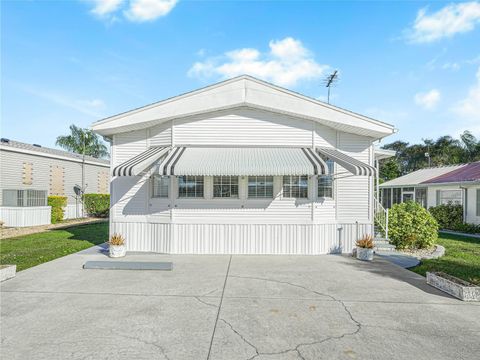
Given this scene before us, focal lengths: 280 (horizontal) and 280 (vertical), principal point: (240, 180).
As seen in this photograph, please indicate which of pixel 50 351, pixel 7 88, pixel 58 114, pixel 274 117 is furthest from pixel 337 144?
pixel 58 114

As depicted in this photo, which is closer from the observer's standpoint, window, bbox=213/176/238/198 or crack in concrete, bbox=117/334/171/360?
crack in concrete, bbox=117/334/171/360

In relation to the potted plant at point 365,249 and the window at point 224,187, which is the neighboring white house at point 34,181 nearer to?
the window at point 224,187

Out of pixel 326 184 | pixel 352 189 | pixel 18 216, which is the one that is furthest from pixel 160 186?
pixel 18 216

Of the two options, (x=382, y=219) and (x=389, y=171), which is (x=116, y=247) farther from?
(x=389, y=171)

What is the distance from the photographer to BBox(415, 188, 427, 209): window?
2477cm

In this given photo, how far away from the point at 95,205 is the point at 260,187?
21.5 metres

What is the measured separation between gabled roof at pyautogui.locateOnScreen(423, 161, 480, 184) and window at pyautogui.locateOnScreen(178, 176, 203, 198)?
18.8 m

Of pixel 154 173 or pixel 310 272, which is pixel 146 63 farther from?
pixel 310 272

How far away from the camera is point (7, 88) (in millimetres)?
13734

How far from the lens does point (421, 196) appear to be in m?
25.4

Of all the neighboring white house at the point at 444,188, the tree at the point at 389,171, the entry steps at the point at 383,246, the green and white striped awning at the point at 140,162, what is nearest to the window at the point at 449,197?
the neighboring white house at the point at 444,188

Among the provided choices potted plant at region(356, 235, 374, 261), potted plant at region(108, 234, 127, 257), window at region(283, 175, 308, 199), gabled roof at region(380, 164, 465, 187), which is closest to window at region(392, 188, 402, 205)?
gabled roof at region(380, 164, 465, 187)

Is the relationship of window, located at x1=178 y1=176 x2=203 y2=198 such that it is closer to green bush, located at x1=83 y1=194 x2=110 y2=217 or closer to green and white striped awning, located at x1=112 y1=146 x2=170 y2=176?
green and white striped awning, located at x1=112 y1=146 x2=170 y2=176

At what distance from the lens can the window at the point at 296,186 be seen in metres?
11.0
